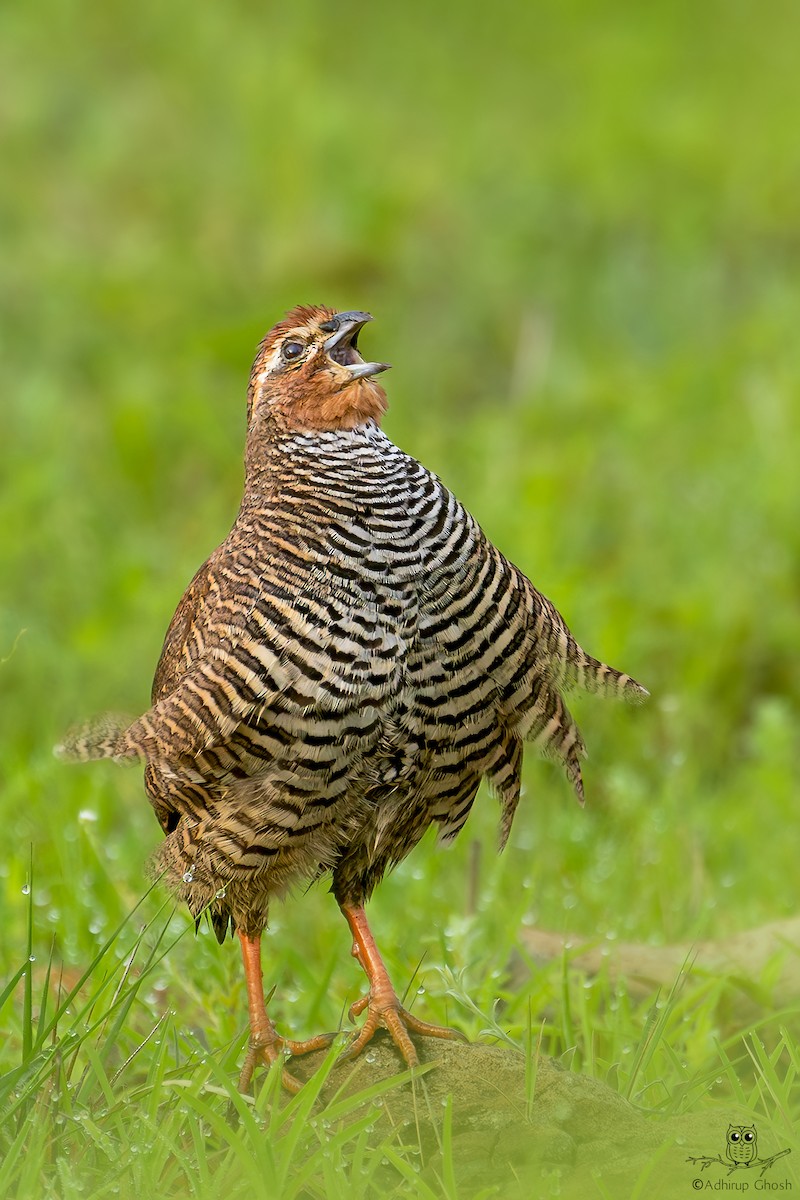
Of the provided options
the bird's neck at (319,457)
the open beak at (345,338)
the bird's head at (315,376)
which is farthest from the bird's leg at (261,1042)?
the open beak at (345,338)

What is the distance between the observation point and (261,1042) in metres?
3.25

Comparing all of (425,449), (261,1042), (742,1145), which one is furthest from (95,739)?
(425,449)

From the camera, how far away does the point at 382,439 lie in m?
3.37

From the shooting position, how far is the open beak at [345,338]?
11.3 feet

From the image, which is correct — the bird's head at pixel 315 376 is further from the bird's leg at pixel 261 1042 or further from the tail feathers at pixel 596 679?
the bird's leg at pixel 261 1042

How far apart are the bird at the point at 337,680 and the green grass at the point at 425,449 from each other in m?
0.31

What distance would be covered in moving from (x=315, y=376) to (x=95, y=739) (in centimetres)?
98

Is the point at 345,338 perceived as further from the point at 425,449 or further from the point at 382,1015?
the point at 425,449

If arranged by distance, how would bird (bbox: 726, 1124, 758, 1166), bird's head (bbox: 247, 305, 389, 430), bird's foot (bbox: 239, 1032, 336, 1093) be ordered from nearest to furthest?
bird (bbox: 726, 1124, 758, 1166) → bird's foot (bbox: 239, 1032, 336, 1093) → bird's head (bbox: 247, 305, 389, 430)

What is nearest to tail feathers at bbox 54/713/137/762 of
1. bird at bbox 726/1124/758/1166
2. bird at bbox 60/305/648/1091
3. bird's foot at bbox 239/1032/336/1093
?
bird at bbox 60/305/648/1091

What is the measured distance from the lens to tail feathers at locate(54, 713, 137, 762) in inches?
136

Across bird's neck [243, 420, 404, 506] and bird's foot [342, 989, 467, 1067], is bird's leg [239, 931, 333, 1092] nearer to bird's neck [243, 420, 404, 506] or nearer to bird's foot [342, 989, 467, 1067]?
bird's foot [342, 989, 467, 1067]

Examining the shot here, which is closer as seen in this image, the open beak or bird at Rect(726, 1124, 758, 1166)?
bird at Rect(726, 1124, 758, 1166)

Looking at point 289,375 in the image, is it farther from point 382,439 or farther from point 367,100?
point 367,100
